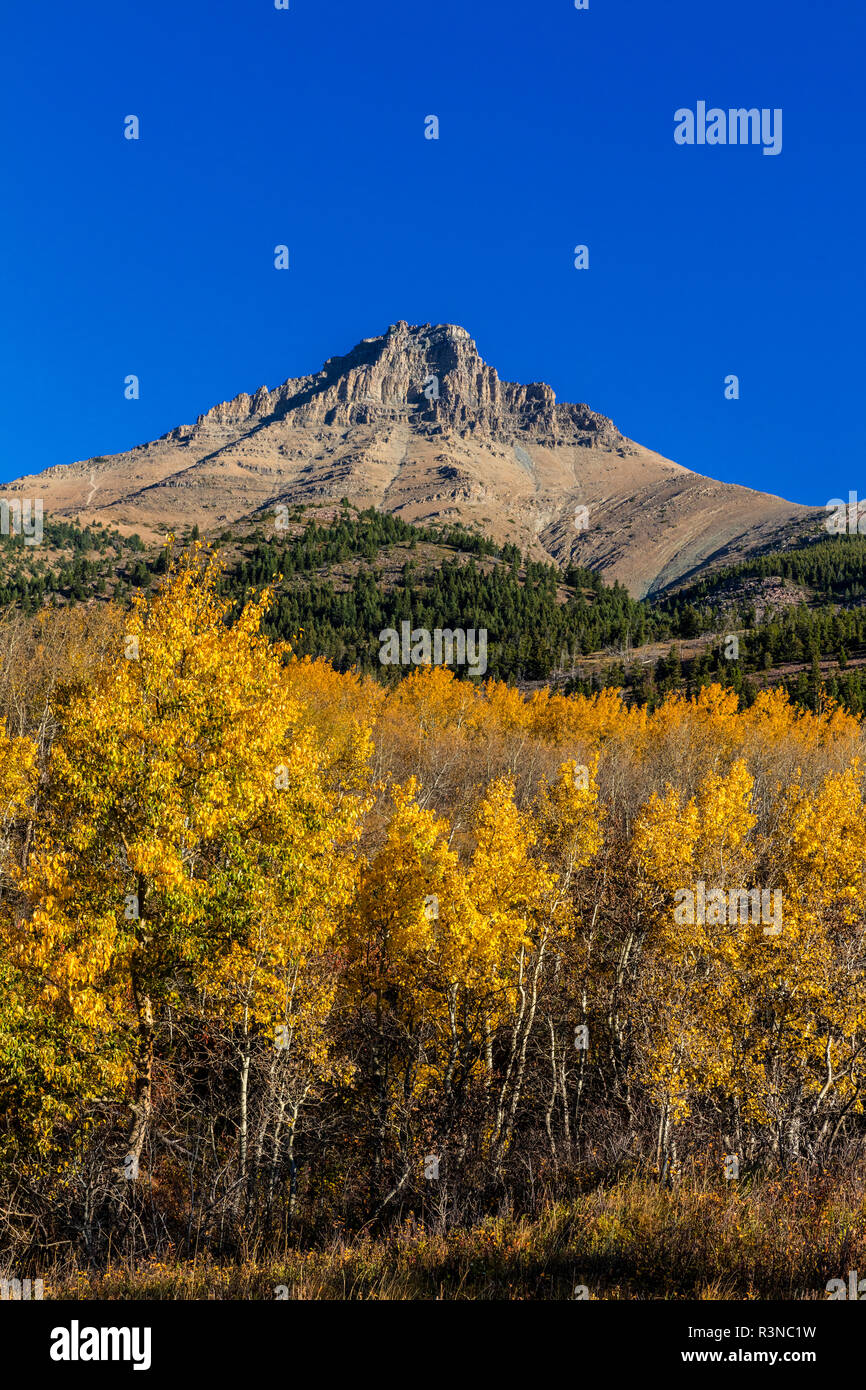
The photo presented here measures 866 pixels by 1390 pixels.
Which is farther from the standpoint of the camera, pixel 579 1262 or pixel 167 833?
pixel 167 833

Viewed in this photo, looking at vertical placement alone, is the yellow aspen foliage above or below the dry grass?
above

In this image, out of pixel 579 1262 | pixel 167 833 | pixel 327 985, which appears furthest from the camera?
pixel 327 985

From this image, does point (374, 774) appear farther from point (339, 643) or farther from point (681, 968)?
point (339, 643)

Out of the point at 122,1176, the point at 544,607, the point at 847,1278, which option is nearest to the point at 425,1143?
the point at 122,1176

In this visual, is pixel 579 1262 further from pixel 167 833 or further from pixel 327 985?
pixel 327 985

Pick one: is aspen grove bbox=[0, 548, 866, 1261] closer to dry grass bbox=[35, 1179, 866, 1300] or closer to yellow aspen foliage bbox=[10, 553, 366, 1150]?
yellow aspen foliage bbox=[10, 553, 366, 1150]

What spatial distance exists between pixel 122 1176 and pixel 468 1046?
30.0 feet

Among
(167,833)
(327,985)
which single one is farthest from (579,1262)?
(327,985)

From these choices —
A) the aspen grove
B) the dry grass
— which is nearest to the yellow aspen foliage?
the aspen grove

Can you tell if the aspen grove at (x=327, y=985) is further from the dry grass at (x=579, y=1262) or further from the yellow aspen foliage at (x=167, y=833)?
the dry grass at (x=579, y=1262)

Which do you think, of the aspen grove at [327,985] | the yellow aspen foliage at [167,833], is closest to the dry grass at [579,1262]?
the aspen grove at [327,985]

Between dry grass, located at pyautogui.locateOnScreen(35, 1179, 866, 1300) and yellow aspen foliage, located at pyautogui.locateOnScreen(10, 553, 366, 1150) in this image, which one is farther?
yellow aspen foliage, located at pyautogui.locateOnScreen(10, 553, 366, 1150)

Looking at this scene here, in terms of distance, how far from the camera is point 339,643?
15538 centimetres
